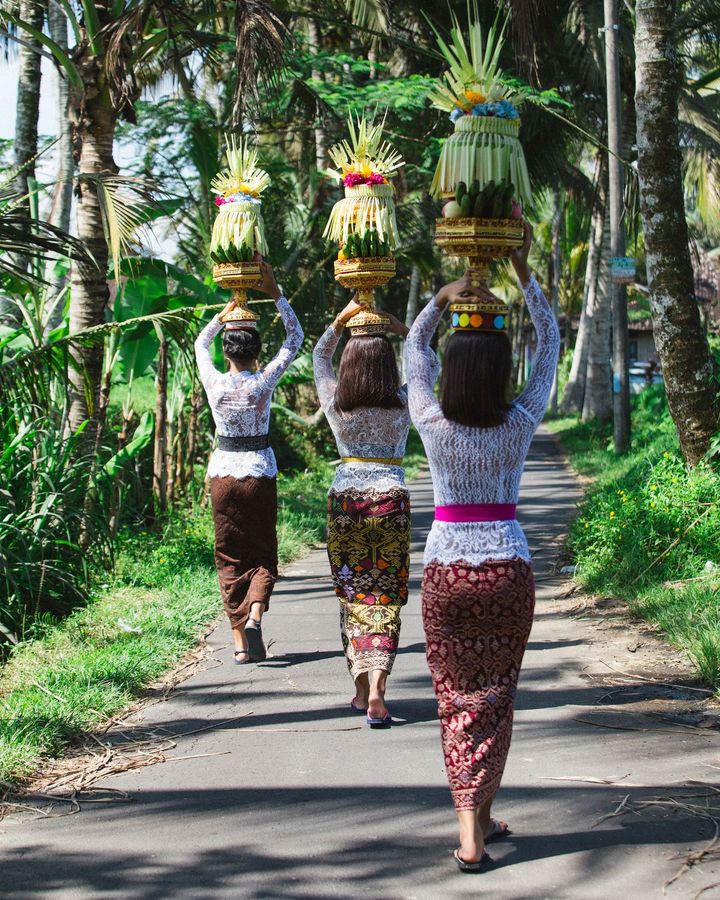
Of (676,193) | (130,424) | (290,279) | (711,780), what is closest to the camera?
(711,780)

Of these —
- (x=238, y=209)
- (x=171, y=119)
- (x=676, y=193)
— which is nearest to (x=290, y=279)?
(x=171, y=119)

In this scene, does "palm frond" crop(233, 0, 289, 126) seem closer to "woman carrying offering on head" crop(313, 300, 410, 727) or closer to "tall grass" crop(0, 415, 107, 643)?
"tall grass" crop(0, 415, 107, 643)

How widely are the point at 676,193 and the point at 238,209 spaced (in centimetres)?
390

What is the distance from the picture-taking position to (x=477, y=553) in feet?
12.9

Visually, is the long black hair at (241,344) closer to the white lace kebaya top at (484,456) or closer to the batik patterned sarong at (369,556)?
the batik patterned sarong at (369,556)

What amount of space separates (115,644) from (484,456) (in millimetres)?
3622

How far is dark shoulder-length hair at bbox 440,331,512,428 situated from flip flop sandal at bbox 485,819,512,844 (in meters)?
1.46

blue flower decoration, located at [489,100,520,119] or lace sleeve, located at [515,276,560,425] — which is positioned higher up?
blue flower decoration, located at [489,100,520,119]

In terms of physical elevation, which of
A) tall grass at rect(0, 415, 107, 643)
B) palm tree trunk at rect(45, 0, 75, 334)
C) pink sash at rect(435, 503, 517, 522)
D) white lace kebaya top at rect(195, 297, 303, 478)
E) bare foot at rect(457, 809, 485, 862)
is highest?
palm tree trunk at rect(45, 0, 75, 334)

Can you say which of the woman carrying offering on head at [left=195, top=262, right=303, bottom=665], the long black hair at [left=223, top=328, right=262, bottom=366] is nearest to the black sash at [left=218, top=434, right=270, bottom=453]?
the woman carrying offering on head at [left=195, top=262, right=303, bottom=665]

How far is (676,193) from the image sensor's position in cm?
873

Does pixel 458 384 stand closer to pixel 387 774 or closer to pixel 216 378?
pixel 387 774

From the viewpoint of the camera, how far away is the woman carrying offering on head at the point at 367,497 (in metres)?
5.59

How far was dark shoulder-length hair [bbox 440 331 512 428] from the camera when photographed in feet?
12.5
